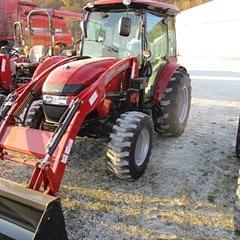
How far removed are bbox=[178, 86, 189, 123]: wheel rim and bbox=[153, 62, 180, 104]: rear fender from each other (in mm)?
340

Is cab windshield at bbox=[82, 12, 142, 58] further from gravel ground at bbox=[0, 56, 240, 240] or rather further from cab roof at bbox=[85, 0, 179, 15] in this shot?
gravel ground at bbox=[0, 56, 240, 240]

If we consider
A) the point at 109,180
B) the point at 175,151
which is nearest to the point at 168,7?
the point at 175,151

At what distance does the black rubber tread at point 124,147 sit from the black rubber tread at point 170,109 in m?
1.22

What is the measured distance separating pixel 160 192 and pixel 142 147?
1.86ft

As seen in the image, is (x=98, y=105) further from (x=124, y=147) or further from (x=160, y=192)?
(x=160, y=192)

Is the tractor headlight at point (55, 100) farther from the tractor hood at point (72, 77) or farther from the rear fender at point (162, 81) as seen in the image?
the rear fender at point (162, 81)

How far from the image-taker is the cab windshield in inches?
200

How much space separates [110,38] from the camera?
5.22 m

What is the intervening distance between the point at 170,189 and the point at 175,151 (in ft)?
3.89

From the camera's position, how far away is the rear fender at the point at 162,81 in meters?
5.36

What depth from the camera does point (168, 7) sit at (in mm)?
5547

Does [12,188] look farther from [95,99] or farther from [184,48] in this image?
[184,48]

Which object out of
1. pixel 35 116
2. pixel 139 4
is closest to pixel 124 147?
pixel 35 116

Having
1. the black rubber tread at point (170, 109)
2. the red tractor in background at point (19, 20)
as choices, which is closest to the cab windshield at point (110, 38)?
the black rubber tread at point (170, 109)
